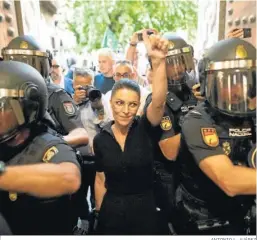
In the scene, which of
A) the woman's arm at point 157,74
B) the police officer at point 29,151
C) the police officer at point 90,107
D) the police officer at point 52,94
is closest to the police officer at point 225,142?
the woman's arm at point 157,74

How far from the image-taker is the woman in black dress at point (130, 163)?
1.34 meters

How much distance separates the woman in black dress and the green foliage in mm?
5884

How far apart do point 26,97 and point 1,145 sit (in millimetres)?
175

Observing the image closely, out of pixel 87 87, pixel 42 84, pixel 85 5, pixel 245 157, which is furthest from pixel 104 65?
pixel 85 5

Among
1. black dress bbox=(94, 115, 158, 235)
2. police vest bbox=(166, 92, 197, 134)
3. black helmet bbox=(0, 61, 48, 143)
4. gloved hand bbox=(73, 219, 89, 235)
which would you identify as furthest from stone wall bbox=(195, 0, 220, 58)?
black helmet bbox=(0, 61, 48, 143)

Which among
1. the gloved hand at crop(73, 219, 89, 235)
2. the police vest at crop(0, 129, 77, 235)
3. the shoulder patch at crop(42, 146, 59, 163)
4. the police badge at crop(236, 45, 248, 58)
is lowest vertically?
the gloved hand at crop(73, 219, 89, 235)

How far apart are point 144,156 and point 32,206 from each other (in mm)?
482

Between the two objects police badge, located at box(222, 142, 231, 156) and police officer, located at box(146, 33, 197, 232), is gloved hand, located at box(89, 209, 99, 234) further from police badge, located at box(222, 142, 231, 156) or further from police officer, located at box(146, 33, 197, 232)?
police badge, located at box(222, 142, 231, 156)

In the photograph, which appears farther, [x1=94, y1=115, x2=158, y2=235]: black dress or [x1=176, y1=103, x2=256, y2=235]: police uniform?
[x1=94, y1=115, x2=158, y2=235]: black dress

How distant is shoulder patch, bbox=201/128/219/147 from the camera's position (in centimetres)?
109

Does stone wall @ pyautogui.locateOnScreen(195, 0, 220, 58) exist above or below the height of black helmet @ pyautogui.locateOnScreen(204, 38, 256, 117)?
above

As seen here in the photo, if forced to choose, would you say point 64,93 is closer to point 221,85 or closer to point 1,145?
point 1,145

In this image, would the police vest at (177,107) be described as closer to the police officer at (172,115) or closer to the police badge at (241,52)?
the police officer at (172,115)

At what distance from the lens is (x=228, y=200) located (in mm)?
Answer: 1169
